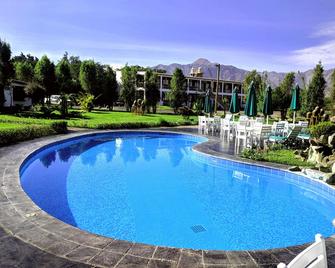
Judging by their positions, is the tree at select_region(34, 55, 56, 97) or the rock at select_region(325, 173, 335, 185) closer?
the rock at select_region(325, 173, 335, 185)

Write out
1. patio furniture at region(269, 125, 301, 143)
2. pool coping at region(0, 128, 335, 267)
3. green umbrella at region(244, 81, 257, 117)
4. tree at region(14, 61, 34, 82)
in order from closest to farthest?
pool coping at region(0, 128, 335, 267), patio furniture at region(269, 125, 301, 143), green umbrella at region(244, 81, 257, 117), tree at region(14, 61, 34, 82)

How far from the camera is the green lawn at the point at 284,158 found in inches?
399

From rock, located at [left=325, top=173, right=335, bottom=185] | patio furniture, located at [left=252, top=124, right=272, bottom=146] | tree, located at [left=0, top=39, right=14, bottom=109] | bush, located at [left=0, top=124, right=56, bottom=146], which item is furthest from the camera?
tree, located at [left=0, top=39, right=14, bottom=109]

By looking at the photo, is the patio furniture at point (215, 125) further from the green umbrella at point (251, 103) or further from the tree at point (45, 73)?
the tree at point (45, 73)

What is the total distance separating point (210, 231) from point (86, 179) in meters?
Answer: 4.71

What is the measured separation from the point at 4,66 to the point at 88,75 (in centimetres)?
1160

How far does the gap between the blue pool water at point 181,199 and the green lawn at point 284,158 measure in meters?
0.88

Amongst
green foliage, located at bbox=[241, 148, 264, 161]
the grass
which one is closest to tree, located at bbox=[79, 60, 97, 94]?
the grass

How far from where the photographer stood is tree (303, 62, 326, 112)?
26.8 m

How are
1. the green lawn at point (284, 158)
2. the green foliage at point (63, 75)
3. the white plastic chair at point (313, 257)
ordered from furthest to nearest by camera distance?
1. the green foliage at point (63, 75)
2. the green lawn at point (284, 158)
3. the white plastic chair at point (313, 257)

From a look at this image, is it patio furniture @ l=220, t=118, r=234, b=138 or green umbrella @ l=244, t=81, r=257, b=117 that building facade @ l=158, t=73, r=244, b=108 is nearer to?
patio furniture @ l=220, t=118, r=234, b=138

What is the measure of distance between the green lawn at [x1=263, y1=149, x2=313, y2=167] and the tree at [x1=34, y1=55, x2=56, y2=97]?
2471 centimetres

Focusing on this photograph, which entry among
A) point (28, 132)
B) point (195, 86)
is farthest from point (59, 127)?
point (195, 86)

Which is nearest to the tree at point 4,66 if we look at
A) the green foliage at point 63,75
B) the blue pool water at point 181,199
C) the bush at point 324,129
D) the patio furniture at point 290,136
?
the green foliage at point 63,75
